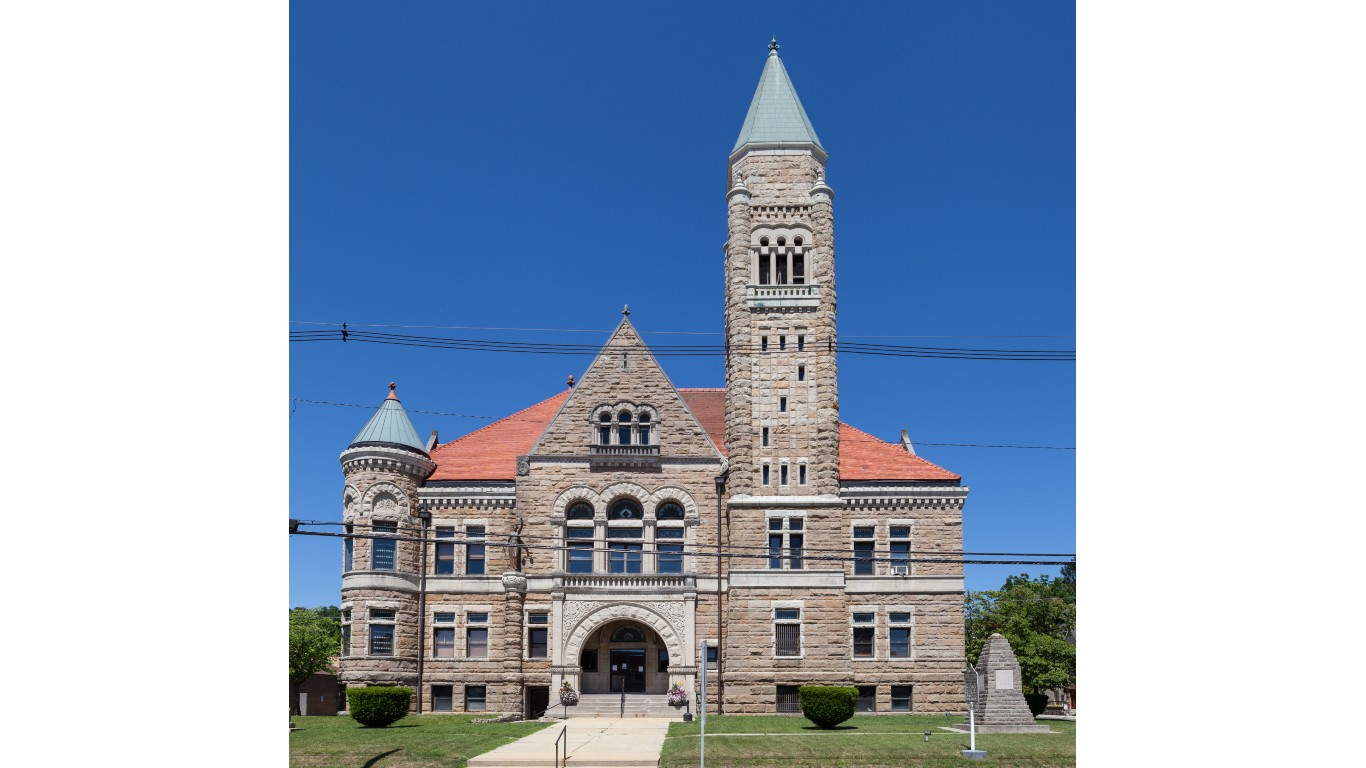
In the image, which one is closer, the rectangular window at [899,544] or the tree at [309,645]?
the rectangular window at [899,544]

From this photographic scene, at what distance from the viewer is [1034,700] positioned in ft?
108

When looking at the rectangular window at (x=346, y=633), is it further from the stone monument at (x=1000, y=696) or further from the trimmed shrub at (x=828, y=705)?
the stone monument at (x=1000, y=696)

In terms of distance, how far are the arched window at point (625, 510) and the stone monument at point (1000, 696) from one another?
13781 millimetres

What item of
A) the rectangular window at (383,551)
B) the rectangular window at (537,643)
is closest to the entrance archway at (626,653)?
the rectangular window at (537,643)

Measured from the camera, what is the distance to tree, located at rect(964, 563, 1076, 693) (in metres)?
51.2

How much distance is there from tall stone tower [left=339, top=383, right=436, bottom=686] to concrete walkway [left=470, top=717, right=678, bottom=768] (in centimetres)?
873

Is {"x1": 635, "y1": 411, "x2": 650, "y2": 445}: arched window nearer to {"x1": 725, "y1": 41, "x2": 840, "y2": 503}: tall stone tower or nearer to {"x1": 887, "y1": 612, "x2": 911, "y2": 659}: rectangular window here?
{"x1": 725, "y1": 41, "x2": 840, "y2": 503}: tall stone tower

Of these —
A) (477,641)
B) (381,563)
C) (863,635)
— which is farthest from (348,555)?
(863,635)

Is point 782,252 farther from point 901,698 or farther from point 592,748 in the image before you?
point 592,748

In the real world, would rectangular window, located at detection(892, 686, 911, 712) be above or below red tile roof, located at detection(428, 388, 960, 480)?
below

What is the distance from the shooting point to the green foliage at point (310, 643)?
59.2 metres

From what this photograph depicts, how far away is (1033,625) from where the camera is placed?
5778 cm

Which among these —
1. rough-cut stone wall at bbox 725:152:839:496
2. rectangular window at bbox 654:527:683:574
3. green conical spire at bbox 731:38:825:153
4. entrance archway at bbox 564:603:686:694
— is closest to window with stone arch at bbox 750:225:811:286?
rough-cut stone wall at bbox 725:152:839:496
